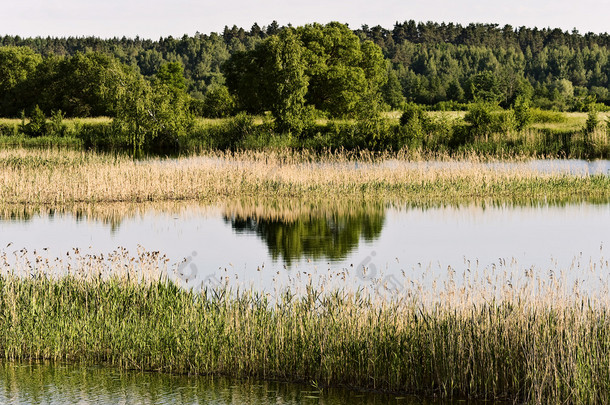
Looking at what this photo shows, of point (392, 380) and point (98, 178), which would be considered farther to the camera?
point (98, 178)

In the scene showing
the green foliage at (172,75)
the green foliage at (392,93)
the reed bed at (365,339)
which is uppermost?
the green foliage at (172,75)

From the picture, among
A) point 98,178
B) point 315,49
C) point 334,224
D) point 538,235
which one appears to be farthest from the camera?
point 315,49

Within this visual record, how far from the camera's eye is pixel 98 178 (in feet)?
90.8

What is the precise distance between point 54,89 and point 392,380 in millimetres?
74661

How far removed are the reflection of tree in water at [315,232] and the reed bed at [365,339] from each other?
718 centimetres

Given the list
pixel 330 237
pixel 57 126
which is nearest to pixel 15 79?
pixel 57 126

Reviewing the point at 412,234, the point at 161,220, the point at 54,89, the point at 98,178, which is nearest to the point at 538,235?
the point at 412,234

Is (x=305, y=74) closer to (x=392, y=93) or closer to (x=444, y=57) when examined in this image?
(x=392, y=93)

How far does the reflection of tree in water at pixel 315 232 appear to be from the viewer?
18.8 m

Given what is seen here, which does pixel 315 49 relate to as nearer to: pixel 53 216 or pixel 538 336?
pixel 53 216

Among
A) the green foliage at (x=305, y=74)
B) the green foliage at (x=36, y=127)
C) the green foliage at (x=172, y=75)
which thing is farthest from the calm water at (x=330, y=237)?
the green foliage at (x=172, y=75)

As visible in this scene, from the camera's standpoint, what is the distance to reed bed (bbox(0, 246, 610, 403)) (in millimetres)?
8773

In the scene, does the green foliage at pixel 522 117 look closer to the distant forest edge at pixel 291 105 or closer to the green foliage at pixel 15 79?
the distant forest edge at pixel 291 105

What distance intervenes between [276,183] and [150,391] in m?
20.0
